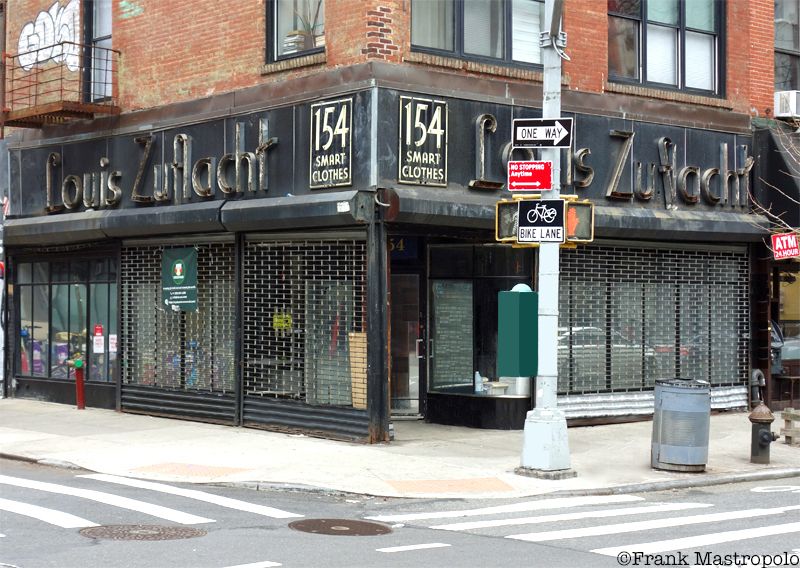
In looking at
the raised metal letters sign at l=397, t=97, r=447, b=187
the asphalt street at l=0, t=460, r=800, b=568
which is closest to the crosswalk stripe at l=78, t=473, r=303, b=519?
the asphalt street at l=0, t=460, r=800, b=568

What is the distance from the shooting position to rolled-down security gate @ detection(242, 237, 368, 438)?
1673 centimetres

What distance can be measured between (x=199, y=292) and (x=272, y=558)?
10.7m

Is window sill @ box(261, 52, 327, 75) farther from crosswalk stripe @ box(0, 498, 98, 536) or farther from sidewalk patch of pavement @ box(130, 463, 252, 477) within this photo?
crosswalk stripe @ box(0, 498, 98, 536)

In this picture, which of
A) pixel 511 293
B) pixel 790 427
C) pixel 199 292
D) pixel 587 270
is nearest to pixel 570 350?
pixel 587 270

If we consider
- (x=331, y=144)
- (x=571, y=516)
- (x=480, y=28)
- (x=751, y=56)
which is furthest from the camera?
(x=751, y=56)

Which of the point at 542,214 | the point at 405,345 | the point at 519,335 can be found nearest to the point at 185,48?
the point at 405,345

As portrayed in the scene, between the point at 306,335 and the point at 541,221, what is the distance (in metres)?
5.07

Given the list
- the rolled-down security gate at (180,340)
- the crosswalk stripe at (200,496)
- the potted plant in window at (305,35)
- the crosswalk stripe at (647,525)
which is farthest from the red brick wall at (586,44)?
the crosswalk stripe at (200,496)

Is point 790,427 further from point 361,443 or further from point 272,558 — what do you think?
point 272,558

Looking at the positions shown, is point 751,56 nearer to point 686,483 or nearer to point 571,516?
point 686,483

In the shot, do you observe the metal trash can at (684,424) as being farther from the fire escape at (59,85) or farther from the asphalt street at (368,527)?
the fire escape at (59,85)

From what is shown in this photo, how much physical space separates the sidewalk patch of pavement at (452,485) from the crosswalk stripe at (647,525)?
2.33 meters

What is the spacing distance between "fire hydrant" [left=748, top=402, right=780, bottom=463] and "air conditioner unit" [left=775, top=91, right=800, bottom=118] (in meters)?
7.91

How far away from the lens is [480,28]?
695 inches
